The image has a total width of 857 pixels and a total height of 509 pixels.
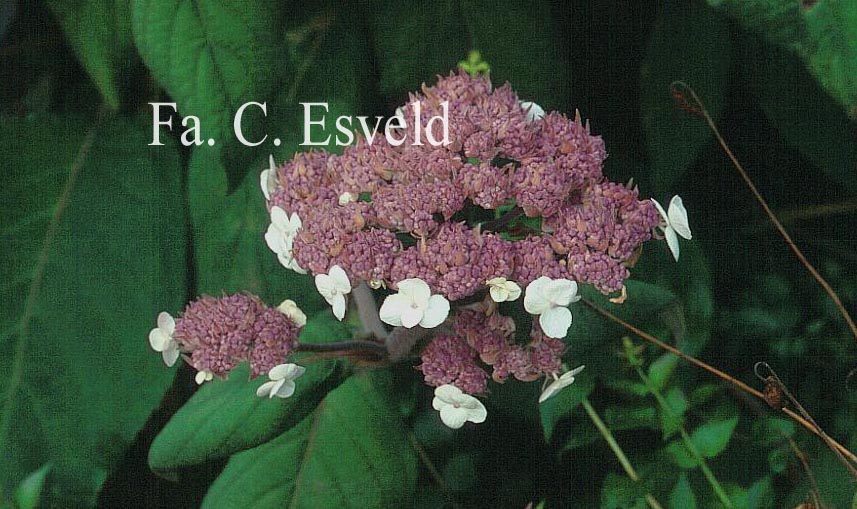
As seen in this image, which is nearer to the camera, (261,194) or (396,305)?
(396,305)

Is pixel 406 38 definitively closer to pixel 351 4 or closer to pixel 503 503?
pixel 351 4

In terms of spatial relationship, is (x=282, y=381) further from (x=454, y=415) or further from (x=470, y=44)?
(x=470, y=44)

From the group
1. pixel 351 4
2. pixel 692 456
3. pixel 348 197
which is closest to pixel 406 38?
pixel 351 4

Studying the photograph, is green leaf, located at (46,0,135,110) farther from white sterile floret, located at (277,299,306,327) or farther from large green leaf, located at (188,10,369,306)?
white sterile floret, located at (277,299,306,327)

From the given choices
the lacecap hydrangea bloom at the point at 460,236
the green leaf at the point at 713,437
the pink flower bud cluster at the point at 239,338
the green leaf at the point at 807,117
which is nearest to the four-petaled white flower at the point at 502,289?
the lacecap hydrangea bloom at the point at 460,236

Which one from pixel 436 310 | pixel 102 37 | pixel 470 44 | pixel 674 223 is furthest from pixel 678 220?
pixel 102 37

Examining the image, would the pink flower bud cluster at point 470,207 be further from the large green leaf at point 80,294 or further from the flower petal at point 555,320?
the large green leaf at point 80,294

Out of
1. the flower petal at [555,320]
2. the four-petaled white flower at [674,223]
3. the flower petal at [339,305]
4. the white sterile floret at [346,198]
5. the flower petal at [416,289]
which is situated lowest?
the flower petal at [339,305]

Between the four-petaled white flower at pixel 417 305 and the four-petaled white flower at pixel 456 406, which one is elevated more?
the four-petaled white flower at pixel 417 305
